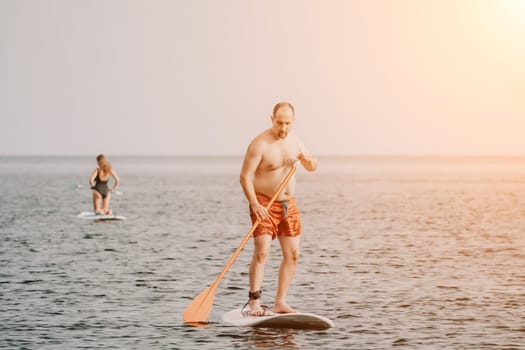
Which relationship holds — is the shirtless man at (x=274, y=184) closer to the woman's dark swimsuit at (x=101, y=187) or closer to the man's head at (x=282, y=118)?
the man's head at (x=282, y=118)

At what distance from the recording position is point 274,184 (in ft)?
39.5

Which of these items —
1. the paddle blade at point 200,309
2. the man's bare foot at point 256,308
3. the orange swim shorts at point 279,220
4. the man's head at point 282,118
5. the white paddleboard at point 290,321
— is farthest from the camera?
the paddle blade at point 200,309

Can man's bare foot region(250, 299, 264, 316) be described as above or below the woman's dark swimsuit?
below

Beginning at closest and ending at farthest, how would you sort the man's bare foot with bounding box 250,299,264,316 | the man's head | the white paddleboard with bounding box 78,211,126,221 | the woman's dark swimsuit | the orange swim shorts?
the man's head
the orange swim shorts
the man's bare foot with bounding box 250,299,264,316
the woman's dark swimsuit
the white paddleboard with bounding box 78,211,126,221

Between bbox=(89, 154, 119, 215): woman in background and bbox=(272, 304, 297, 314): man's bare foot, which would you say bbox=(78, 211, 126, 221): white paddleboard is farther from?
bbox=(272, 304, 297, 314): man's bare foot

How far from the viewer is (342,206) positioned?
138 feet

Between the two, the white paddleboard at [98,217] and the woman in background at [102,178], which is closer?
the woman in background at [102,178]

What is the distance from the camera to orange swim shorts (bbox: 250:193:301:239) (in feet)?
39.2

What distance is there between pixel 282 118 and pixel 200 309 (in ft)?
8.58

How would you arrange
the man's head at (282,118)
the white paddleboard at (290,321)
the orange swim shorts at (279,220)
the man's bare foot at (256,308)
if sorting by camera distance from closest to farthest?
1. the man's head at (282,118)
2. the orange swim shorts at (279,220)
3. the white paddleboard at (290,321)
4. the man's bare foot at (256,308)

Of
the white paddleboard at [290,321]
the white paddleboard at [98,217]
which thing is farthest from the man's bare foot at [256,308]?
the white paddleboard at [98,217]

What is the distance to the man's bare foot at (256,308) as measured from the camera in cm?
1235

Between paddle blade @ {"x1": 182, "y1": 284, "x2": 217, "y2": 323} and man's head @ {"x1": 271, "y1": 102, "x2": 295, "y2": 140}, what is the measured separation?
2154mm

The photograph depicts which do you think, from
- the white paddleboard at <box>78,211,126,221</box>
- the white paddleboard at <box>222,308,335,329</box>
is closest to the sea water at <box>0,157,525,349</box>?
the white paddleboard at <box>222,308,335,329</box>
